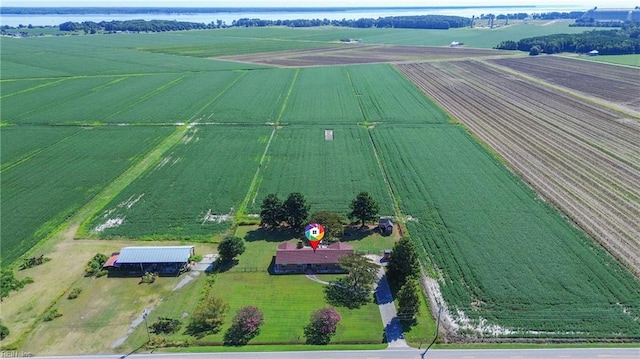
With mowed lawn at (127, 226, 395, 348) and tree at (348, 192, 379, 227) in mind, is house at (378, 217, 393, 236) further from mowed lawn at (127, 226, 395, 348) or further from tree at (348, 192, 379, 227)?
mowed lawn at (127, 226, 395, 348)

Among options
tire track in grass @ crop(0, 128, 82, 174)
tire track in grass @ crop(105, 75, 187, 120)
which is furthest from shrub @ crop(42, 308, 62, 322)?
tire track in grass @ crop(105, 75, 187, 120)

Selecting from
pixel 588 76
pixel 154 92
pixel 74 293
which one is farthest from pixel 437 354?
pixel 588 76

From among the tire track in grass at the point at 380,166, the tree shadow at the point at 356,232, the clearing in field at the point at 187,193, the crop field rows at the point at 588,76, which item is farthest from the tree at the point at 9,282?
the crop field rows at the point at 588,76

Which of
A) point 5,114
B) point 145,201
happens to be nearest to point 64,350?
point 145,201

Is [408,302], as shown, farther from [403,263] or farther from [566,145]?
[566,145]

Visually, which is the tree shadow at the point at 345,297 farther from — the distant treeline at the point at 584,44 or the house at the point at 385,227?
the distant treeline at the point at 584,44

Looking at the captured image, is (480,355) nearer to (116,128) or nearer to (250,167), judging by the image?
(250,167)
